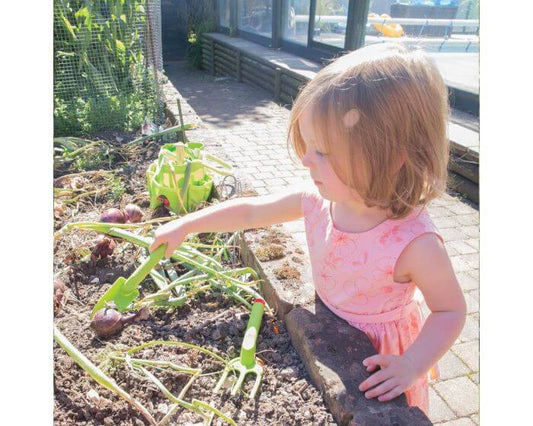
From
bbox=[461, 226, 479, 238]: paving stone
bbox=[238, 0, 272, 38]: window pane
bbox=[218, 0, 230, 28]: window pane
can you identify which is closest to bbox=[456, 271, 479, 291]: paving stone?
bbox=[461, 226, 479, 238]: paving stone

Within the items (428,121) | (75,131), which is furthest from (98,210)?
→ (428,121)

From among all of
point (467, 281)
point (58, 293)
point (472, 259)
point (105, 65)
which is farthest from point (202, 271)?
point (105, 65)

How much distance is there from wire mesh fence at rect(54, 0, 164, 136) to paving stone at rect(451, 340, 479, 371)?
2963 mm

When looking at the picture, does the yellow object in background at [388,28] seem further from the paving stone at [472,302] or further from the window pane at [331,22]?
the paving stone at [472,302]

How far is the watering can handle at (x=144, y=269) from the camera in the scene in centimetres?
156

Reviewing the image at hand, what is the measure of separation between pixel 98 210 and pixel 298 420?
1722 mm

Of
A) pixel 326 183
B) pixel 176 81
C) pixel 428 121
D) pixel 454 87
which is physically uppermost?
pixel 428 121

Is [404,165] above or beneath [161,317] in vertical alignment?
above

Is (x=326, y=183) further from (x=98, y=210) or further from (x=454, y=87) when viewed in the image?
(x=454, y=87)

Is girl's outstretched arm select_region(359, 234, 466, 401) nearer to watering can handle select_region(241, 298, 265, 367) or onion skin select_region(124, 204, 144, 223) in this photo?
watering can handle select_region(241, 298, 265, 367)

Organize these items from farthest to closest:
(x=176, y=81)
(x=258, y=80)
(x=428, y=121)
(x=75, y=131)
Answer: (x=176, y=81)
(x=258, y=80)
(x=75, y=131)
(x=428, y=121)

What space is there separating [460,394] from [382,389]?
1.27 m

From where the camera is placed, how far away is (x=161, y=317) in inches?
67.4

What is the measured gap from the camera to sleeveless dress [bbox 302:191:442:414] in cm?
130
